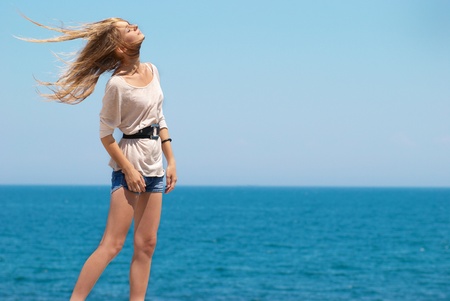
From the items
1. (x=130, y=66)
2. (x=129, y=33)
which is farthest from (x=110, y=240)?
(x=129, y=33)

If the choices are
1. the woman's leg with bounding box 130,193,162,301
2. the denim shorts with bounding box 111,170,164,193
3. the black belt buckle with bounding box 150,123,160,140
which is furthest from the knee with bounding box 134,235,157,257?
the black belt buckle with bounding box 150,123,160,140

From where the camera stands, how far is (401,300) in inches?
1879

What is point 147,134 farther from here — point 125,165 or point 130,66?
point 130,66

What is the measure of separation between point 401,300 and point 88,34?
150 ft

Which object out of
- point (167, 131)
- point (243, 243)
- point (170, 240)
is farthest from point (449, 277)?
point (167, 131)

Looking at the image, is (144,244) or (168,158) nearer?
(144,244)

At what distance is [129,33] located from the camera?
206 inches

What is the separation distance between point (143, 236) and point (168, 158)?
63 centimetres

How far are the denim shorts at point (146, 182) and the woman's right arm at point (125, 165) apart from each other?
0.08m

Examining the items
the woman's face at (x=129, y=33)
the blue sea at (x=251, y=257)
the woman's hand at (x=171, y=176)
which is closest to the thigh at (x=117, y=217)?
the woman's hand at (x=171, y=176)

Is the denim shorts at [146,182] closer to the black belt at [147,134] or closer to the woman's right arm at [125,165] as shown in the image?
the woman's right arm at [125,165]

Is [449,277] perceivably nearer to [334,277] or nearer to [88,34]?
[334,277]

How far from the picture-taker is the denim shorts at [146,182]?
17.3 feet

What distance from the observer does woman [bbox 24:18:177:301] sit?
5.17 meters
